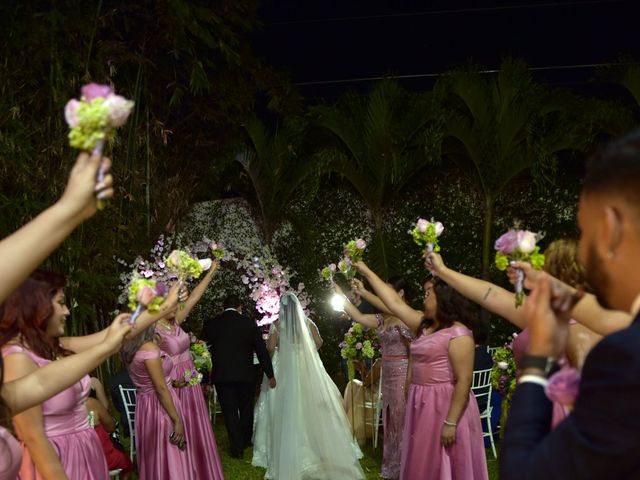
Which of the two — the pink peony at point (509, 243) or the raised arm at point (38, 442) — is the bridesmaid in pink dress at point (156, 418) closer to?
the raised arm at point (38, 442)

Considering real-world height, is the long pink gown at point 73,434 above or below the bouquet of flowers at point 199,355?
below

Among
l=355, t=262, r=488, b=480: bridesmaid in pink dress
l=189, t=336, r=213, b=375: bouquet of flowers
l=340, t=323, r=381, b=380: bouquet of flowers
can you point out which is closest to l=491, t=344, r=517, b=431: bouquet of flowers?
l=355, t=262, r=488, b=480: bridesmaid in pink dress

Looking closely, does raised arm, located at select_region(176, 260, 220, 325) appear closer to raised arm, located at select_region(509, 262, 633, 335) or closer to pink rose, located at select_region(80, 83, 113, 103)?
raised arm, located at select_region(509, 262, 633, 335)

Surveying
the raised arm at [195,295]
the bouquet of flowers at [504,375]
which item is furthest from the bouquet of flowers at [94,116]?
the bouquet of flowers at [504,375]

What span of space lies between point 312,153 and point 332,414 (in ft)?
20.4

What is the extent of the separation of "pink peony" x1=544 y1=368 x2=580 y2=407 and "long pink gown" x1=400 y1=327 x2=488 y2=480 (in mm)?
3255

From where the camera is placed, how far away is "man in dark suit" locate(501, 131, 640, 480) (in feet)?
3.74

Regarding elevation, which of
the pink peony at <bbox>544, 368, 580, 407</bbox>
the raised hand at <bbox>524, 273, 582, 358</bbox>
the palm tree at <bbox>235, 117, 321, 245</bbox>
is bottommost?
the pink peony at <bbox>544, 368, 580, 407</bbox>

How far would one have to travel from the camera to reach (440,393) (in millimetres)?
4785

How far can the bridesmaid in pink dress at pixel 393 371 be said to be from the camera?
6.61 m

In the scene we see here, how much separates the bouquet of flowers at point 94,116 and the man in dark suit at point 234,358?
6192mm

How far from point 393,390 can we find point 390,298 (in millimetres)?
2468

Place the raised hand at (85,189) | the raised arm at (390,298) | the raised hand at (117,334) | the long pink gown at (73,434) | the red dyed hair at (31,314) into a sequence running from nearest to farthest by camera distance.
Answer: the raised hand at (85,189) → the raised hand at (117,334) → the red dyed hair at (31,314) → the long pink gown at (73,434) → the raised arm at (390,298)

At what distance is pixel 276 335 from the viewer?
8039mm
